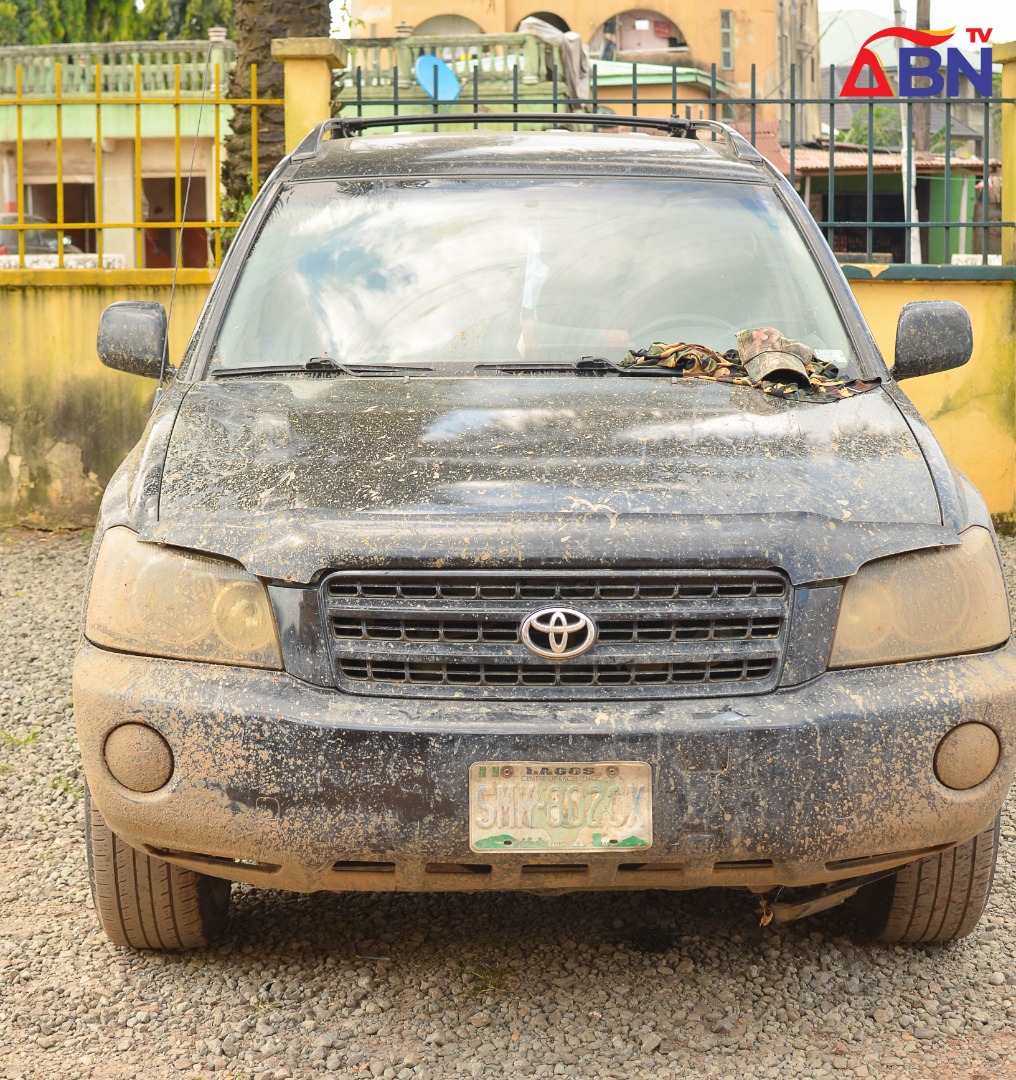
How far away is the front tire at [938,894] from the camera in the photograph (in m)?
3.11

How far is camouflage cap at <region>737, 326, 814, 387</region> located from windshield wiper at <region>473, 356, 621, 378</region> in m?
0.33

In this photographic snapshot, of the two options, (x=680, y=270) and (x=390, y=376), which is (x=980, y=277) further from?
(x=390, y=376)

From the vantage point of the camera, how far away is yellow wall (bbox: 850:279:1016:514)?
822 cm

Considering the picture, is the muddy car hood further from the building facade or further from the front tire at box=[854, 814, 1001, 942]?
the building facade

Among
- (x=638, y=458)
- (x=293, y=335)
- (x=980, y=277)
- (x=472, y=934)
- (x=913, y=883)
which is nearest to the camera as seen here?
(x=638, y=458)

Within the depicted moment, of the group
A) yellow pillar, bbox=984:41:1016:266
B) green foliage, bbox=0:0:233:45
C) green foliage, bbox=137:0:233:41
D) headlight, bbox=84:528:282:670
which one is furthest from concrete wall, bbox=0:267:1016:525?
green foliage, bbox=137:0:233:41

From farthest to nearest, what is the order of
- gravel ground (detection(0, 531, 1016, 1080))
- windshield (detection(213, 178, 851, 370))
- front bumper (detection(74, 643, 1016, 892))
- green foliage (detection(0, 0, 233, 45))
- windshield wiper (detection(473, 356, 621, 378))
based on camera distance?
green foliage (detection(0, 0, 233, 45))
windshield (detection(213, 178, 851, 370))
windshield wiper (detection(473, 356, 621, 378))
gravel ground (detection(0, 531, 1016, 1080))
front bumper (detection(74, 643, 1016, 892))

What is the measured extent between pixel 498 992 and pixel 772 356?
163 centimetres

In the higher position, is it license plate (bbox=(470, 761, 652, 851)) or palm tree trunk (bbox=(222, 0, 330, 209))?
palm tree trunk (bbox=(222, 0, 330, 209))

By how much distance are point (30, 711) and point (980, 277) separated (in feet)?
18.7

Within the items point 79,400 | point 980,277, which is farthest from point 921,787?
point 79,400

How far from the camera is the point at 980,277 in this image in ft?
26.9

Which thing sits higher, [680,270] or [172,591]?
[680,270]

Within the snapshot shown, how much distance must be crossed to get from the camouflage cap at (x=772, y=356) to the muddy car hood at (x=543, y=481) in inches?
5.5
